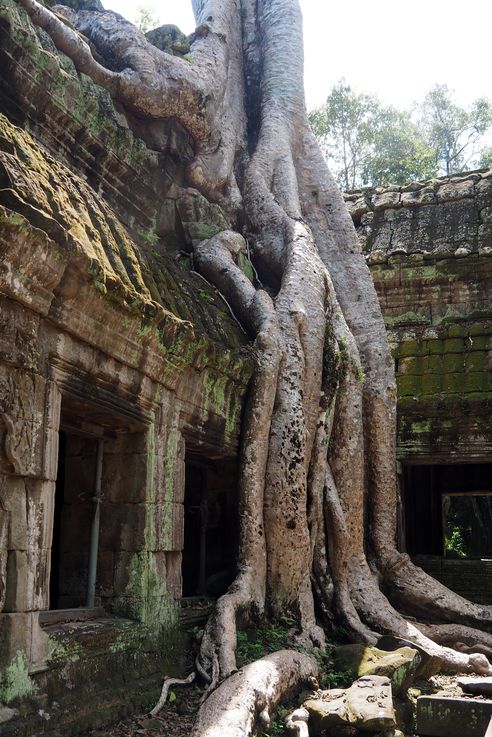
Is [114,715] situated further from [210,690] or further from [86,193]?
[86,193]

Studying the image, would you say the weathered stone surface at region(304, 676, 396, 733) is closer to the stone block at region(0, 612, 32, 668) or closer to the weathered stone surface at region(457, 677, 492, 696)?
the weathered stone surface at region(457, 677, 492, 696)

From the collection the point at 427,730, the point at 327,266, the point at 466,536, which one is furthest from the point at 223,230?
the point at 466,536

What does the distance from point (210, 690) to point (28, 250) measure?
91.2 inches

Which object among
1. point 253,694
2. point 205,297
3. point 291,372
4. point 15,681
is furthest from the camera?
point 291,372

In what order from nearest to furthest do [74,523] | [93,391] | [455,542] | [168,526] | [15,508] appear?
[15,508], [93,391], [74,523], [168,526], [455,542]

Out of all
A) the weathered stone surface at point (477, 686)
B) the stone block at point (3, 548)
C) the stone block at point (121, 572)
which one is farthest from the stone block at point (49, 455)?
the weathered stone surface at point (477, 686)

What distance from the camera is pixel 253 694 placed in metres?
3.86

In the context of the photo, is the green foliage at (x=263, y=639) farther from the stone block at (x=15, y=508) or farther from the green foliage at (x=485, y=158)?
the green foliage at (x=485, y=158)

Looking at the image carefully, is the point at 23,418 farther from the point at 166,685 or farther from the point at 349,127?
the point at 349,127

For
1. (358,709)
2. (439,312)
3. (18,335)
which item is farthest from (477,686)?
(439,312)

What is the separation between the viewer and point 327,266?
7.64 metres

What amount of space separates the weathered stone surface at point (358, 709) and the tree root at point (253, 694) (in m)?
0.20

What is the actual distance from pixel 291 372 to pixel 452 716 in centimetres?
252

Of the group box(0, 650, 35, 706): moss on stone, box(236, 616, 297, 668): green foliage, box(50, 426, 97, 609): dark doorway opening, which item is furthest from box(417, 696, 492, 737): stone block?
box(0, 650, 35, 706): moss on stone
